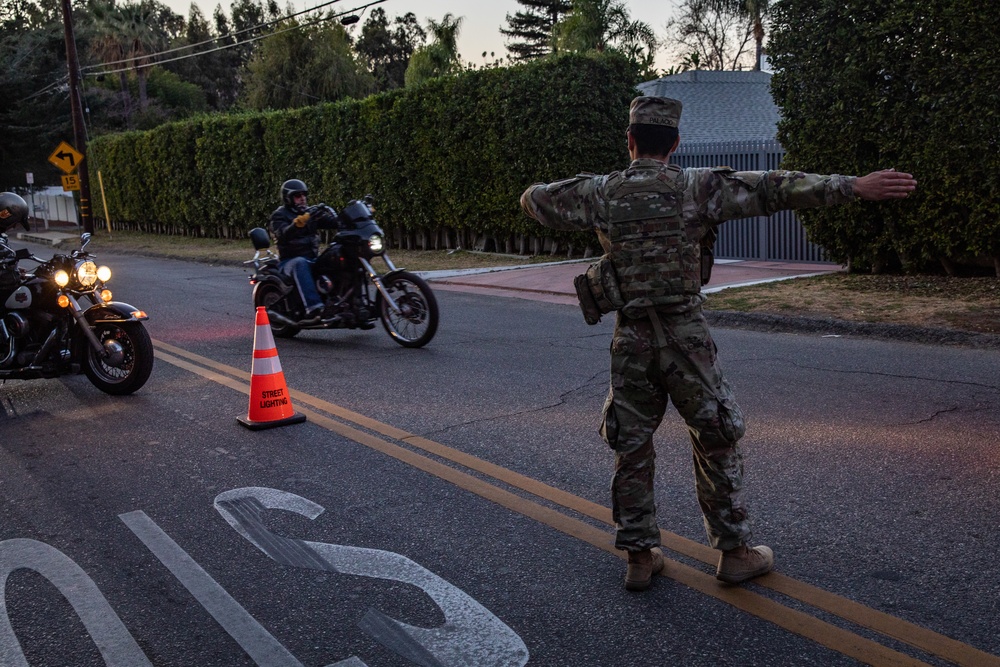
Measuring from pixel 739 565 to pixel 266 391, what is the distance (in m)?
3.90

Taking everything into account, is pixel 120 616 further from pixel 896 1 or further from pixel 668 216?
pixel 896 1

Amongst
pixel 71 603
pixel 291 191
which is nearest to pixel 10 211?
pixel 291 191

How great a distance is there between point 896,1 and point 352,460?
9494mm

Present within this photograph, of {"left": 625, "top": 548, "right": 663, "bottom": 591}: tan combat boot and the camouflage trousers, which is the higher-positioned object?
the camouflage trousers

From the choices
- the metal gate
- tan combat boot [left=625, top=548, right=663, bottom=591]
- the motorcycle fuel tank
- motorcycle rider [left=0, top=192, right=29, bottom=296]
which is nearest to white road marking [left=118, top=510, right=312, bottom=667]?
tan combat boot [left=625, top=548, right=663, bottom=591]

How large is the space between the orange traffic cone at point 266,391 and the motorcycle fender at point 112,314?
1.45 metres

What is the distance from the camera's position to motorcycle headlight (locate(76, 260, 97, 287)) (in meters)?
7.59

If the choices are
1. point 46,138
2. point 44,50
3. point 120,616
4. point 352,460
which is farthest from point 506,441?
point 44,50

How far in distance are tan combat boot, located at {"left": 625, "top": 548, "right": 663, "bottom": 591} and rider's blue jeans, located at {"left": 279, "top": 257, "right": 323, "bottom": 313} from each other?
22.7ft

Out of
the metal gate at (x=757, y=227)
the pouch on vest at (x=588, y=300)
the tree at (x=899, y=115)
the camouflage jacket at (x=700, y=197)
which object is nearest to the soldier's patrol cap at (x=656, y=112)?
the camouflage jacket at (x=700, y=197)

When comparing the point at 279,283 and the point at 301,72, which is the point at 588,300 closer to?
the point at 279,283

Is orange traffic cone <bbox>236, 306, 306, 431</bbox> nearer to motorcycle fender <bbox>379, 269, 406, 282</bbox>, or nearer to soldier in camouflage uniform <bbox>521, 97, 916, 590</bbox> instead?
motorcycle fender <bbox>379, 269, 406, 282</bbox>

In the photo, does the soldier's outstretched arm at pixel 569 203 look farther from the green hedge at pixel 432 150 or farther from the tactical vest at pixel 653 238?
the green hedge at pixel 432 150

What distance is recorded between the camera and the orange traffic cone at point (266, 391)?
21.7ft
